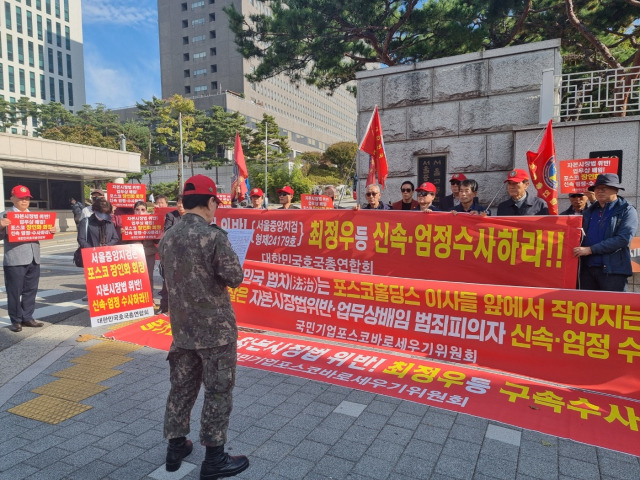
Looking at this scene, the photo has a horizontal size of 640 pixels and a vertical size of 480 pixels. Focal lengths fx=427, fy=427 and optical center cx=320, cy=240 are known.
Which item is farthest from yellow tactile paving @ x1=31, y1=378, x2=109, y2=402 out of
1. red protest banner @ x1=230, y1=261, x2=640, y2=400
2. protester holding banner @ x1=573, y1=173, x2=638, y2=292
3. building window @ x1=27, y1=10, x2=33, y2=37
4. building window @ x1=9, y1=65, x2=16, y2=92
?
building window @ x1=27, y1=10, x2=33, y2=37

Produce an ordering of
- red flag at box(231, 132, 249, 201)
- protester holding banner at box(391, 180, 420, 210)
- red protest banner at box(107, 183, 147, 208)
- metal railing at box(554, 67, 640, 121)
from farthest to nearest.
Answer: red flag at box(231, 132, 249, 201) → red protest banner at box(107, 183, 147, 208) → metal railing at box(554, 67, 640, 121) → protester holding banner at box(391, 180, 420, 210)

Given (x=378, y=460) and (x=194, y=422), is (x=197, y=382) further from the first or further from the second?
(x=378, y=460)

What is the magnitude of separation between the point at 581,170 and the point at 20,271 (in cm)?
793

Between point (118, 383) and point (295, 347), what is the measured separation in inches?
72.1

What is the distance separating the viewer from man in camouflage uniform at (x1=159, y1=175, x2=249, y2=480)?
101 inches

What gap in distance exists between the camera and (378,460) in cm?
281

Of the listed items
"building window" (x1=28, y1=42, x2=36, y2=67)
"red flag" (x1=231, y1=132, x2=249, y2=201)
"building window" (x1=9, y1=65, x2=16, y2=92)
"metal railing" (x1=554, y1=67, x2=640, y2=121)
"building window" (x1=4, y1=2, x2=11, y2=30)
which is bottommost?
"red flag" (x1=231, y1=132, x2=249, y2=201)

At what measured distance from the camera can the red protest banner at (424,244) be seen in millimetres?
4324

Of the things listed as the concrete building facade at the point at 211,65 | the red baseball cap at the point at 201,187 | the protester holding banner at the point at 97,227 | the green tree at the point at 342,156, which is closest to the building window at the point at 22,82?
the concrete building facade at the point at 211,65

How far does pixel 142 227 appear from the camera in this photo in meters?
6.76

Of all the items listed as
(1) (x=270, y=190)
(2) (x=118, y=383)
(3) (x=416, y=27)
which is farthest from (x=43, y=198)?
(2) (x=118, y=383)

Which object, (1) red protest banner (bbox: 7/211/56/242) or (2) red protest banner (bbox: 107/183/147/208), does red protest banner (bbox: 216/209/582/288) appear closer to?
(1) red protest banner (bbox: 7/211/56/242)

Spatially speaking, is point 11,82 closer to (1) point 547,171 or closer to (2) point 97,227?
(2) point 97,227

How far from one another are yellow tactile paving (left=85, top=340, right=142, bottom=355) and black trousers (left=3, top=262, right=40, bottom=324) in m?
1.58
